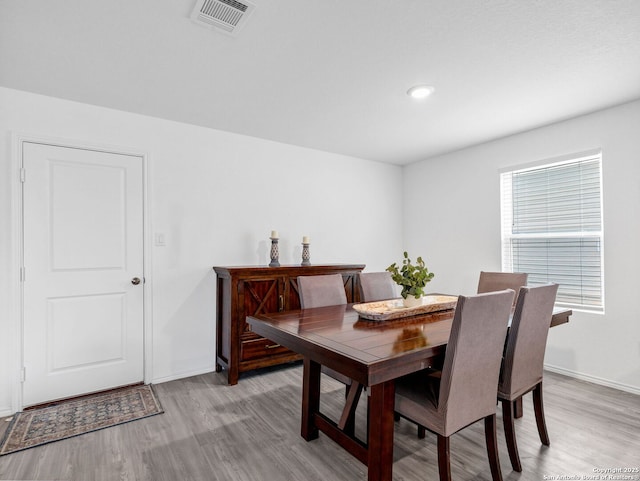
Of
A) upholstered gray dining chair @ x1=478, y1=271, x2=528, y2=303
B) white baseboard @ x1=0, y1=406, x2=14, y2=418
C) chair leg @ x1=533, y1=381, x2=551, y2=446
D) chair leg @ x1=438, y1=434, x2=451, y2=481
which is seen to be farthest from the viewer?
upholstered gray dining chair @ x1=478, y1=271, x2=528, y2=303

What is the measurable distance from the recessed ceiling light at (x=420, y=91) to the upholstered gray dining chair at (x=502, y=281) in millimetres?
1642

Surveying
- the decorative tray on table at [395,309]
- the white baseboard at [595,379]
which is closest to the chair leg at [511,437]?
the decorative tray on table at [395,309]

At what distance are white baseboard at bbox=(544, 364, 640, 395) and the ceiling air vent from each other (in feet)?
12.9

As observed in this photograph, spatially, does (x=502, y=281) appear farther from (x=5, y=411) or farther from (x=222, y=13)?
(x=5, y=411)

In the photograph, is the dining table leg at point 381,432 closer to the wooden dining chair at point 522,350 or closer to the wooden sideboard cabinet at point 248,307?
the wooden dining chair at point 522,350

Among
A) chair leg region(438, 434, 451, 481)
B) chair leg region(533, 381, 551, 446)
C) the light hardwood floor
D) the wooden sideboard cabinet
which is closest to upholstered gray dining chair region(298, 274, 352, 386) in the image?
the wooden sideboard cabinet

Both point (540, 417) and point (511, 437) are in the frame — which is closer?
point (511, 437)

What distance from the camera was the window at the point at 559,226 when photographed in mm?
3201

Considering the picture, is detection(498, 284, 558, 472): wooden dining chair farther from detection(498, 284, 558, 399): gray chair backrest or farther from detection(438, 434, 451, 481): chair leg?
detection(438, 434, 451, 481): chair leg

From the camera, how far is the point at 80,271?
2838 millimetres

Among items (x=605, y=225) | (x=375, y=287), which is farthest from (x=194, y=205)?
(x=605, y=225)

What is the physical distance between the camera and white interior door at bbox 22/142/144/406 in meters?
2.66

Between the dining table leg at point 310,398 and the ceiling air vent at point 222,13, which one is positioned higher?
the ceiling air vent at point 222,13

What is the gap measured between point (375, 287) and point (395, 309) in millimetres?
784
